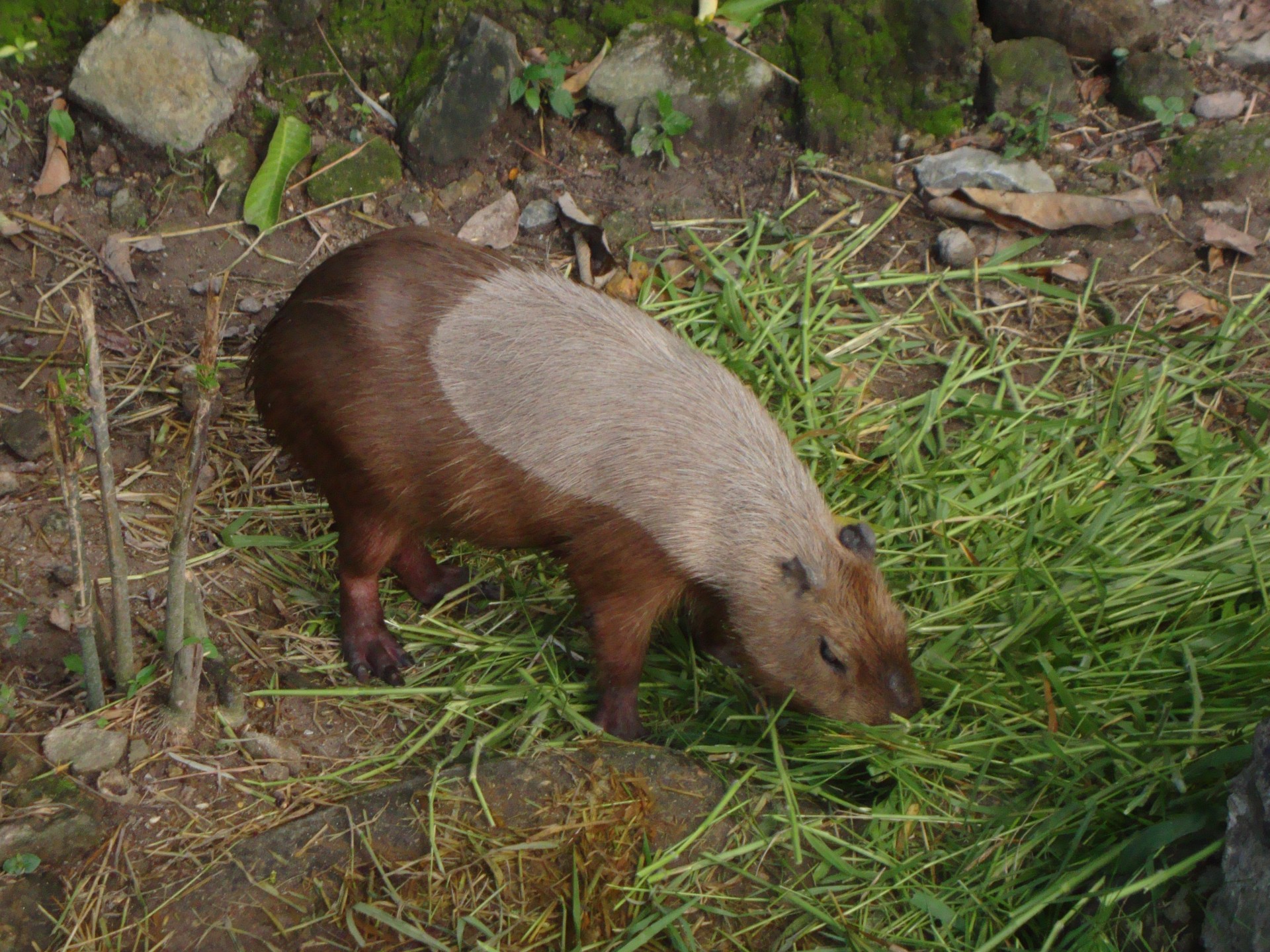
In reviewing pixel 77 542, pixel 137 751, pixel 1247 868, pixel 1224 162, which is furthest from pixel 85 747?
pixel 1224 162

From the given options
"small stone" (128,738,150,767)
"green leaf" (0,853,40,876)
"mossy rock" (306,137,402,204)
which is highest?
"mossy rock" (306,137,402,204)

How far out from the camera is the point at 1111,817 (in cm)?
302

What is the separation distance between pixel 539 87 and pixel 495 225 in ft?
2.45

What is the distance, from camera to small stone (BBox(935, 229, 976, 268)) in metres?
5.06

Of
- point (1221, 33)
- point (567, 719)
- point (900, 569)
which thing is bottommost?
point (567, 719)

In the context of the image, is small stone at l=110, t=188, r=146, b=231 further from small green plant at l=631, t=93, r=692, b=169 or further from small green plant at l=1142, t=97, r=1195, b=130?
small green plant at l=1142, t=97, r=1195, b=130

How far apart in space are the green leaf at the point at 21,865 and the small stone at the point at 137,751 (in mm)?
398

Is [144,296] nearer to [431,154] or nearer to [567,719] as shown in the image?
[431,154]

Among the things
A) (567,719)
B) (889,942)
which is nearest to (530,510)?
Answer: (567,719)

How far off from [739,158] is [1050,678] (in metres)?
3.14

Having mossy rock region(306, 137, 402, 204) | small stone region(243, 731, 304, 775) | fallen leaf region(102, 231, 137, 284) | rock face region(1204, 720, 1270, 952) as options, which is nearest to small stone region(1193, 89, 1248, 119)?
rock face region(1204, 720, 1270, 952)

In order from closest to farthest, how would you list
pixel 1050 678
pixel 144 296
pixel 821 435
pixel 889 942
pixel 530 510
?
pixel 889 942
pixel 1050 678
pixel 530 510
pixel 821 435
pixel 144 296

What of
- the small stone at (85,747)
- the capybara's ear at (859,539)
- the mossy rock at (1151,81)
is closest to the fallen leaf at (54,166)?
the small stone at (85,747)

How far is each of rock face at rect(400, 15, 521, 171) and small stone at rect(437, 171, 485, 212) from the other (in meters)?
0.11
